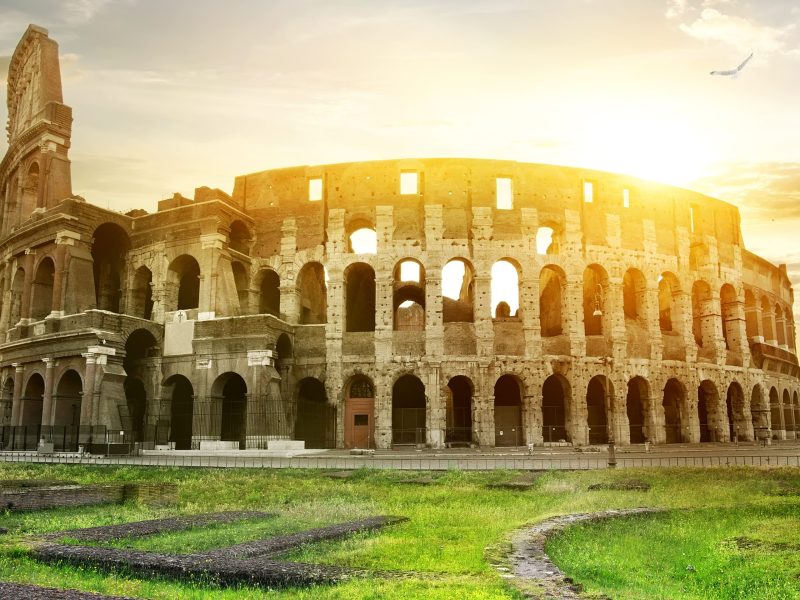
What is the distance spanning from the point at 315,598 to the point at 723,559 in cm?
500

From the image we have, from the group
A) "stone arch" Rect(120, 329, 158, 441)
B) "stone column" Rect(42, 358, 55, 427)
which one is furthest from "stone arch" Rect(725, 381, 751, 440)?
"stone column" Rect(42, 358, 55, 427)

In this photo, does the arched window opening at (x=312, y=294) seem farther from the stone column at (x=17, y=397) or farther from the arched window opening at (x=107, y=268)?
the stone column at (x=17, y=397)

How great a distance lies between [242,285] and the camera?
33.8 meters

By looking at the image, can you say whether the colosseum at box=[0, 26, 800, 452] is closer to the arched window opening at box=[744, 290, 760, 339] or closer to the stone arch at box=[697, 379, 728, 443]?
the stone arch at box=[697, 379, 728, 443]

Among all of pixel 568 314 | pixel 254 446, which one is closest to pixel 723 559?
pixel 254 446

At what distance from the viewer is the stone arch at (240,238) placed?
3381cm

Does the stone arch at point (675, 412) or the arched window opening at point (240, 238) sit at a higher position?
the arched window opening at point (240, 238)

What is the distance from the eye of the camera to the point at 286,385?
31.6m

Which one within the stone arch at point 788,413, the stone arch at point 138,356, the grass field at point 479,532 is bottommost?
the grass field at point 479,532

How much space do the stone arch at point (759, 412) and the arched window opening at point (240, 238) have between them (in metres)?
28.9

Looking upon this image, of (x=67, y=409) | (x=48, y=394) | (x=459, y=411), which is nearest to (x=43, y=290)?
(x=48, y=394)

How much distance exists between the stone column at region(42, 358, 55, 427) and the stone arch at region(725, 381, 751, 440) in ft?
111

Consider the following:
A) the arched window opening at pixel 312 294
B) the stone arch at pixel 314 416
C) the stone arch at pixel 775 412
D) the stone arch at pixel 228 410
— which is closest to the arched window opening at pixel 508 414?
the stone arch at pixel 314 416

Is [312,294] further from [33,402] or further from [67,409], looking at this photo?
[33,402]
